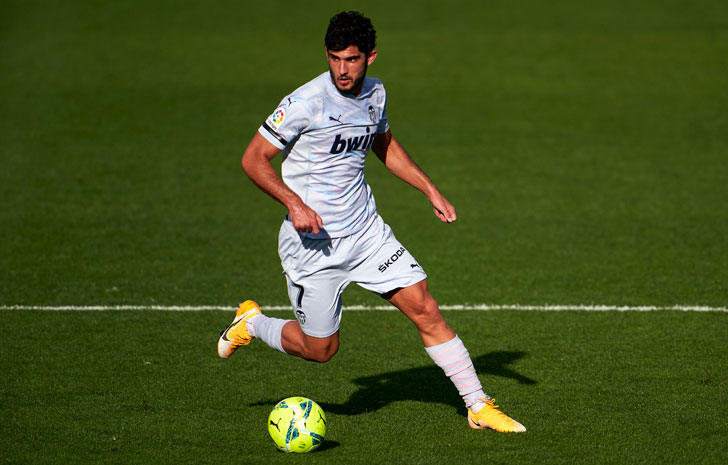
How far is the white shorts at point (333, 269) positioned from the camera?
5.97 meters

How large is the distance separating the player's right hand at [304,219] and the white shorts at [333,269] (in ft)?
1.50

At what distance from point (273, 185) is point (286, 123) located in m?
0.41

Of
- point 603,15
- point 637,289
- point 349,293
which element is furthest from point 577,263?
point 603,15

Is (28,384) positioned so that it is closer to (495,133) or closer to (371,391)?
(371,391)

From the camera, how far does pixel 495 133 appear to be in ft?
57.7

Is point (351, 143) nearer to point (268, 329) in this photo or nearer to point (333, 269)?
point (333, 269)

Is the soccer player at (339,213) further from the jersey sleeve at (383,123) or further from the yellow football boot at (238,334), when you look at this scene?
the yellow football boot at (238,334)

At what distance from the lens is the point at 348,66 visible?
5617 millimetres

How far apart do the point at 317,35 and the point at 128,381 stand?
18.3m

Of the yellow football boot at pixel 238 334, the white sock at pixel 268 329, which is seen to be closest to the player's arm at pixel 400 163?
the white sock at pixel 268 329

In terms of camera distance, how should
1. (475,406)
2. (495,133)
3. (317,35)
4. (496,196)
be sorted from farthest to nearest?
(317,35) < (495,133) < (496,196) < (475,406)

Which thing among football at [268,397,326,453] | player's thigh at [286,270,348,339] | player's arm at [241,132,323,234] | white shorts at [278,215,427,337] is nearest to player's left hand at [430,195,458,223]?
white shorts at [278,215,427,337]

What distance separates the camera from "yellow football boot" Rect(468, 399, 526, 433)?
597cm

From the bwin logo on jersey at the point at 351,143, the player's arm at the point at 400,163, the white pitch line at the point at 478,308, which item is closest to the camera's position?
the bwin logo on jersey at the point at 351,143
